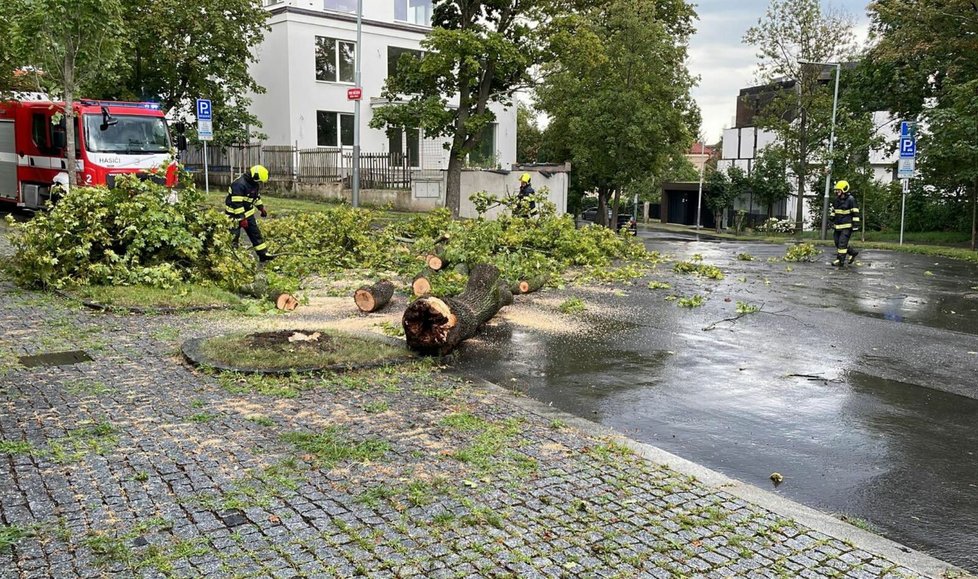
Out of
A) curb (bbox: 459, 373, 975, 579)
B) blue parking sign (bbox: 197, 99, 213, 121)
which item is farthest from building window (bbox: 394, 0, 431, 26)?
curb (bbox: 459, 373, 975, 579)

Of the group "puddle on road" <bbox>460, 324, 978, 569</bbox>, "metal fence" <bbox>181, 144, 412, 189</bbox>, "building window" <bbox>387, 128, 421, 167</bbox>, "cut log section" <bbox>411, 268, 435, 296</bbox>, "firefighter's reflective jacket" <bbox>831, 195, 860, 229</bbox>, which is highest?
"building window" <bbox>387, 128, 421, 167</bbox>

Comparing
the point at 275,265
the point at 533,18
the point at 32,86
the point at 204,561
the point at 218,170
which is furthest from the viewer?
the point at 218,170

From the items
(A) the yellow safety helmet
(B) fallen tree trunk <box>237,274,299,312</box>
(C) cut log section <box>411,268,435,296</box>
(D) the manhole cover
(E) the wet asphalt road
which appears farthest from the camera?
(A) the yellow safety helmet

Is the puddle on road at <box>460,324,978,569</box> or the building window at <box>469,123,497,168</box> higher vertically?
the building window at <box>469,123,497,168</box>

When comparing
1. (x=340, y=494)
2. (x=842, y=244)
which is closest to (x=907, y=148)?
(x=842, y=244)

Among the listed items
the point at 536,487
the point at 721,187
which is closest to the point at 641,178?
the point at 721,187

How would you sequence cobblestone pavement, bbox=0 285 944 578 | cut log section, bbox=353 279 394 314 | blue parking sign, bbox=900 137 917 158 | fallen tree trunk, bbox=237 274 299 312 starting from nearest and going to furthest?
cobblestone pavement, bbox=0 285 944 578 → cut log section, bbox=353 279 394 314 → fallen tree trunk, bbox=237 274 299 312 → blue parking sign, bbox=900 137 917 158

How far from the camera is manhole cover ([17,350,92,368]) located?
23.5 ft

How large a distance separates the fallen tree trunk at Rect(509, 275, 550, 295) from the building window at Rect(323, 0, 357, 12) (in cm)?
2611

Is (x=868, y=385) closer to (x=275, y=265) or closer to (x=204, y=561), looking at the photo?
(x=204, y=561)

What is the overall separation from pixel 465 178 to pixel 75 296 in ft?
71.3

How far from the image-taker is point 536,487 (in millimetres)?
4723

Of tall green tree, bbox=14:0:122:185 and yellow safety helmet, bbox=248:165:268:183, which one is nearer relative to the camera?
yellow safety helmet, bbox=248:165:268:183

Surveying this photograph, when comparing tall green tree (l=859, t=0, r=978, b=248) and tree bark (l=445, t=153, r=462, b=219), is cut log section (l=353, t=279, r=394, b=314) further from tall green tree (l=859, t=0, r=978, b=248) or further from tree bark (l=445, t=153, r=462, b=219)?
tall green tree (l=859, t=0, r=978, b=248)
